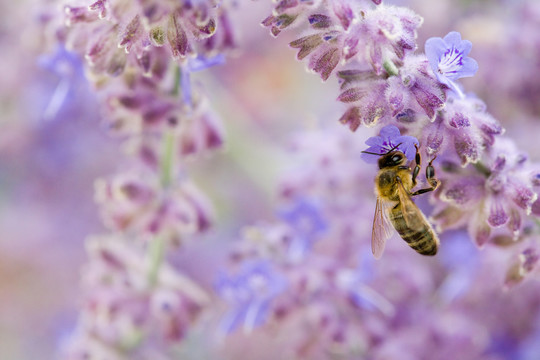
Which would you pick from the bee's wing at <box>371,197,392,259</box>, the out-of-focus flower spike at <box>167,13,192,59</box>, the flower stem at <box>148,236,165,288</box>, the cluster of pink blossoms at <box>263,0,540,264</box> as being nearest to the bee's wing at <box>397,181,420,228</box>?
the bee's wing at <box>371,197,392,259</box>

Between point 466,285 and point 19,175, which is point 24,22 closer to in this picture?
point 19,175

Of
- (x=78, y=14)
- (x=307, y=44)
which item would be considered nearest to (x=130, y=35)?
(x=78, y=14)

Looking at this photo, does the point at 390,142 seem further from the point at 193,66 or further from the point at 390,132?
the point at 193,66

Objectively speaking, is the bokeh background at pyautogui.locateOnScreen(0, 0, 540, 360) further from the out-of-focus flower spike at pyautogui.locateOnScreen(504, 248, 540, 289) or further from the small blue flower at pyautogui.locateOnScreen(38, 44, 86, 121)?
the out-of-focus flower spike at pyautogui.locateOnScreen(504, 248, 540, 289)

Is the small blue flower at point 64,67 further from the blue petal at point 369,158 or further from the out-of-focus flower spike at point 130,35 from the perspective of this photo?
the blue petal at point 369,158

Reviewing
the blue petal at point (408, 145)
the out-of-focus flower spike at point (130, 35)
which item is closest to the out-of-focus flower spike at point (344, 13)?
the blue petal at point (408, 145)

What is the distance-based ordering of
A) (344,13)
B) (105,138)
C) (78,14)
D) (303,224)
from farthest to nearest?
(105,138), (303,224), (78,14), (344,13)
